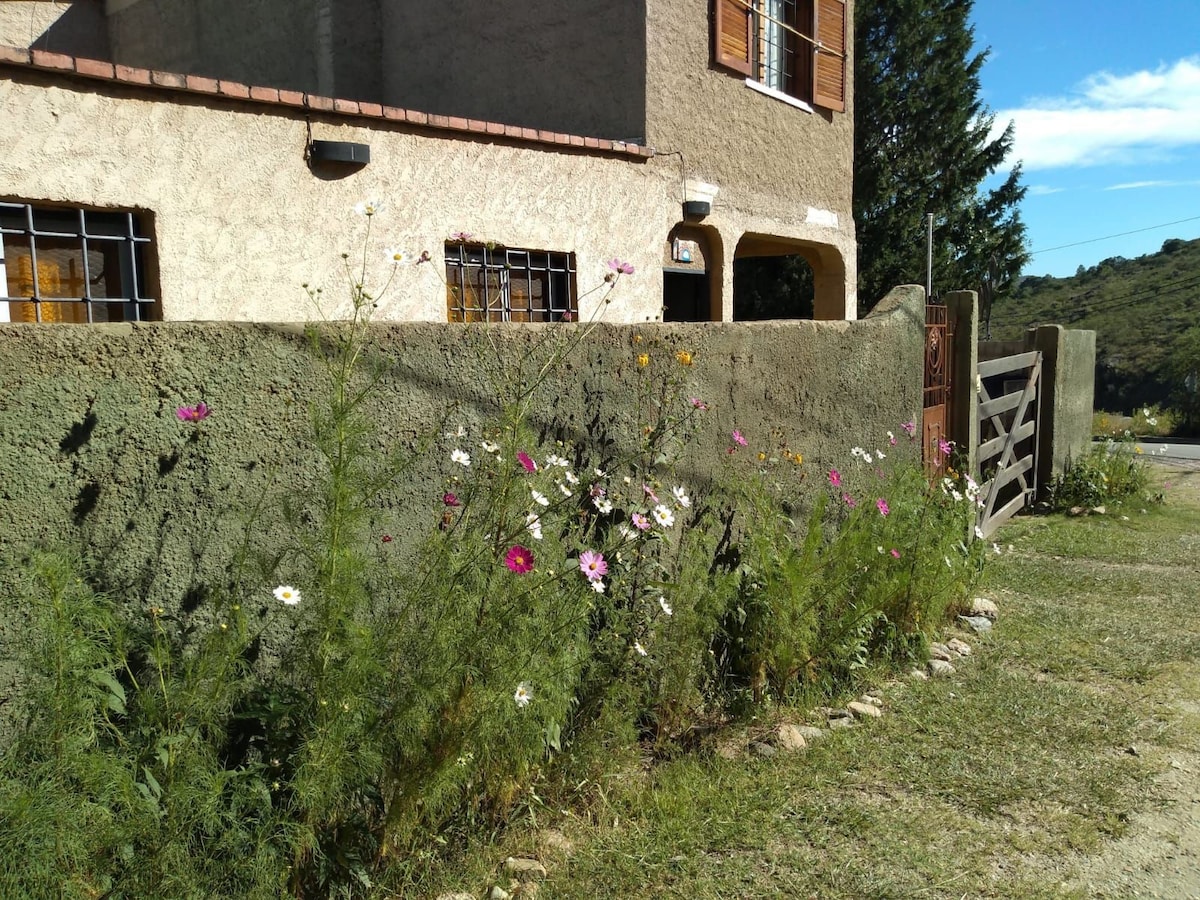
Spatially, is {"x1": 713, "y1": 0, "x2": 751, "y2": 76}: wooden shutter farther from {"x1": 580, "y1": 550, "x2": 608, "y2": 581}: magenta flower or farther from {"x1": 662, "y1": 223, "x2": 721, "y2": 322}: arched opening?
{"x1": 580, "y1": 550, "x2": 608, "y2": 581}: magenta flower

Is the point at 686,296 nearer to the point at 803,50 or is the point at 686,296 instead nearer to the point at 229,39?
the point at 803,50

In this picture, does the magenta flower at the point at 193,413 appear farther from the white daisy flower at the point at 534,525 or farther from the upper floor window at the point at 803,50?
the upper floor window at the point at 803,50

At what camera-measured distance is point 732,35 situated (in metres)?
9.42

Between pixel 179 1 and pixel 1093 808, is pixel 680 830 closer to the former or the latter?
pixel 1093 808

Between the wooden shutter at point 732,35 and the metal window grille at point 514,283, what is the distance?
281 centimetres

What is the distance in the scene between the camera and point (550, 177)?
7.64m

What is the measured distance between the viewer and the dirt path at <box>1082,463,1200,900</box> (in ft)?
9.68

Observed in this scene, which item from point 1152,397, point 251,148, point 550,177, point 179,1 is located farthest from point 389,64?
point 1152,397

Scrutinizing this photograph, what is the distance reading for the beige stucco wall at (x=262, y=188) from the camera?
5184 mm

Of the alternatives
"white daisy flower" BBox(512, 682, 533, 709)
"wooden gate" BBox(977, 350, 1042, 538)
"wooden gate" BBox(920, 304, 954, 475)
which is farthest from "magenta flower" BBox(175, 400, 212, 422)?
"wooden gate" BBox(977, 350, 1042, 538)

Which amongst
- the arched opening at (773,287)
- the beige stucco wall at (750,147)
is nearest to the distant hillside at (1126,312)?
the arched opening at (773,287)

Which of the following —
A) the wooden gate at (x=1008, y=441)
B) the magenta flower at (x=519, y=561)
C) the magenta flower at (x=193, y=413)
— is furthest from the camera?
the wooden gate at (x=1008, y=441)

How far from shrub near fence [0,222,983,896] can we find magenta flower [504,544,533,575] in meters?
0.01

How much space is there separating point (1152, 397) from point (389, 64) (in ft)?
104
